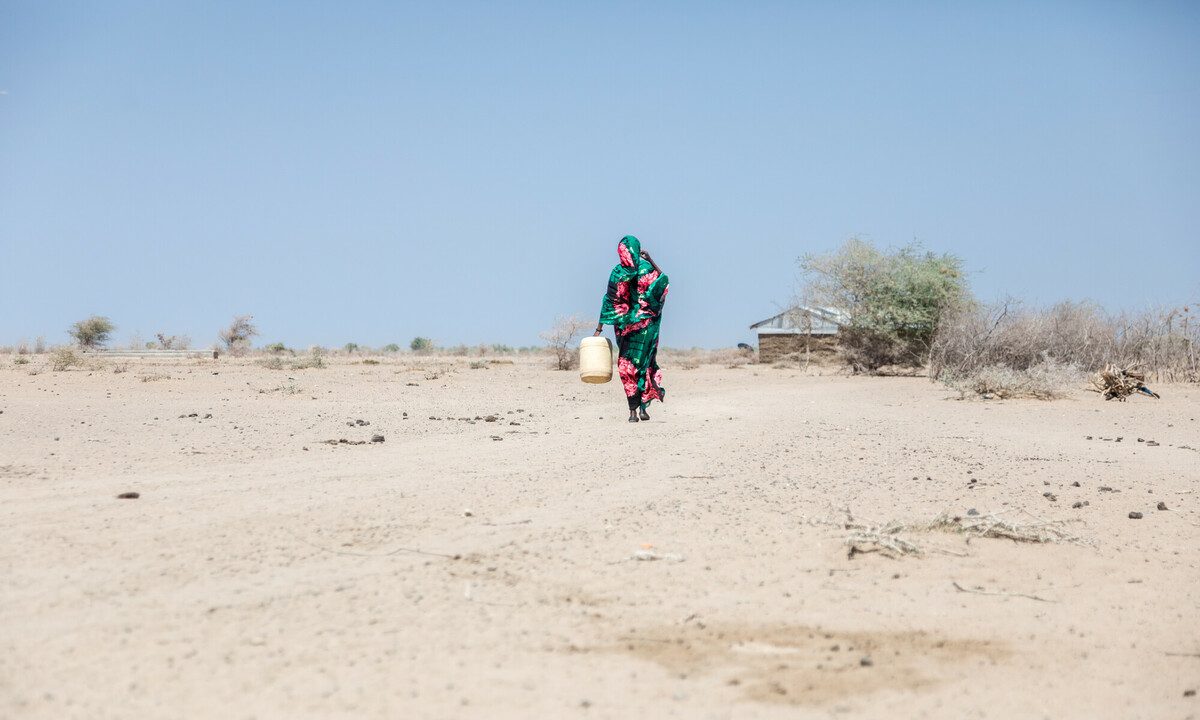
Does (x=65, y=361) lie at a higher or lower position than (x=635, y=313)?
lower

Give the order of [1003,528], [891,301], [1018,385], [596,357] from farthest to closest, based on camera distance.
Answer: [891,301]
[1018,385]
[596,357]
[1003,528]

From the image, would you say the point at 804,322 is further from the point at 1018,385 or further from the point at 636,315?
the point at 636,315

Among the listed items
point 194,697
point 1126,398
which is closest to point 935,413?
point 1126,398

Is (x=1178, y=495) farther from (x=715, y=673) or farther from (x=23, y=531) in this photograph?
(x=23, y=531)

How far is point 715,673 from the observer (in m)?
4.04

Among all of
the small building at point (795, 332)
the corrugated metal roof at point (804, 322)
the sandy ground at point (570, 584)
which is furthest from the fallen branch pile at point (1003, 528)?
the small building at point (795, 332)

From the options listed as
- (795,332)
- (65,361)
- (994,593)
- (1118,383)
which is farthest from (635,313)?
(795,332)

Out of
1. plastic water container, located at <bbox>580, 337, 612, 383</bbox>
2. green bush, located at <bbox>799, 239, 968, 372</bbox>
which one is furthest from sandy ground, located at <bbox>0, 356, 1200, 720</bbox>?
green bush, located at <bbox>799, 239, 968, 372</bbox>

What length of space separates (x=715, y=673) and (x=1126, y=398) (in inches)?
714

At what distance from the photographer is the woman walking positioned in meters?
14.0

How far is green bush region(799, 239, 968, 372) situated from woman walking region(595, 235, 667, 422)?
71.5 ft

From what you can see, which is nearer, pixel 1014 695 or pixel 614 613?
pixel 1014 695

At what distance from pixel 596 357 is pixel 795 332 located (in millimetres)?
34289

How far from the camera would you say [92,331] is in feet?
180
